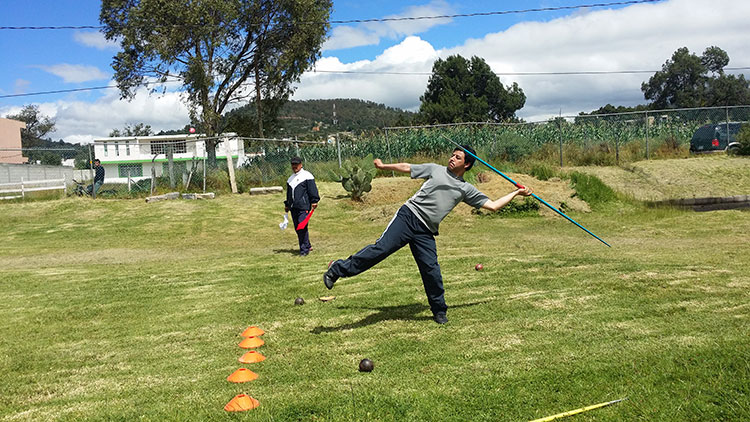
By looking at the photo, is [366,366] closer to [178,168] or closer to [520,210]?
[520,210]

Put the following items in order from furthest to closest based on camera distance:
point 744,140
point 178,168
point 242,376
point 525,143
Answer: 1. point 525,143
2. point 178,168
3. point 744,140
4. point 242,376

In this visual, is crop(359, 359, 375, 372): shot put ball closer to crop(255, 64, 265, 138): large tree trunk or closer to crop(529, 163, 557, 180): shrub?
crop(529, 163, 557, 180): shrub

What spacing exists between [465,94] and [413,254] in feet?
272

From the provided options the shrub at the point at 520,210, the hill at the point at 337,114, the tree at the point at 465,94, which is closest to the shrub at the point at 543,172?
the shrub at the point at 520,210

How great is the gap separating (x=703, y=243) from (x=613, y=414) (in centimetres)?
970

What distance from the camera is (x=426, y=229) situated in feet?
21.9

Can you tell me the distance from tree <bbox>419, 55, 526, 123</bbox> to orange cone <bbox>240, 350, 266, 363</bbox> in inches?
3001

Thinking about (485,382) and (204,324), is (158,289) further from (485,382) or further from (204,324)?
(485,382)

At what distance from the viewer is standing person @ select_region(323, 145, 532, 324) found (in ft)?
21.7

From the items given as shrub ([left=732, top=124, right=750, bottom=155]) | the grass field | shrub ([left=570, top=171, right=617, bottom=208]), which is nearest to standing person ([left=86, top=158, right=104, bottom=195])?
the grass field

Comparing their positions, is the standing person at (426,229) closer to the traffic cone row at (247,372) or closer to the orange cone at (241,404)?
the traffic cone row at (247,372)

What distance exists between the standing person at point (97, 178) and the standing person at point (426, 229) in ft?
65.3

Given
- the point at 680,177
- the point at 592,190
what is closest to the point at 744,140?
the point at 680,177

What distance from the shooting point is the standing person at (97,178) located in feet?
77.9
